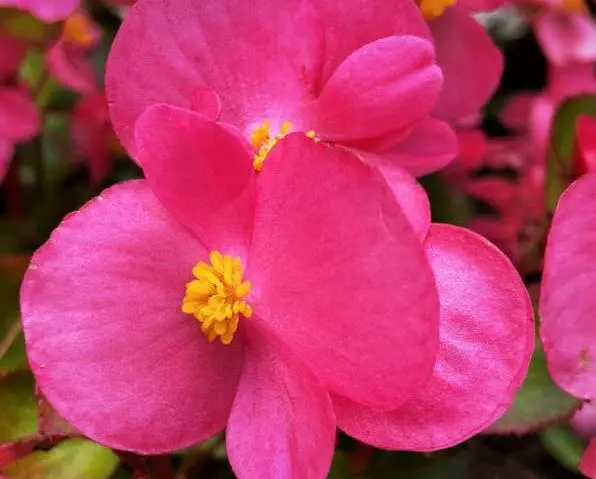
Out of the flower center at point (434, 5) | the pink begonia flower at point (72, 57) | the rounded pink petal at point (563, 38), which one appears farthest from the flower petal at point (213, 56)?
the rounded pink petal at point (563, 38)

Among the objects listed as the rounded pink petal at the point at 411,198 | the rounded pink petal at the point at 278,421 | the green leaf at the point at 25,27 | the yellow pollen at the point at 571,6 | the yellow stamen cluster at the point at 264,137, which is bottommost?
the yellow pollen at the point at 571,6

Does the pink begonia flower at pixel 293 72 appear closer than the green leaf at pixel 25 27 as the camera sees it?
Yes

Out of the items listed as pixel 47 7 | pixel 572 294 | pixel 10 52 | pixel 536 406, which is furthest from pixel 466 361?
pixel 10 52

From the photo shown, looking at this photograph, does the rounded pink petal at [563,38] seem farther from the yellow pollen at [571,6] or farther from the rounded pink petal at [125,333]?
the rounded pink petal at [125,333]

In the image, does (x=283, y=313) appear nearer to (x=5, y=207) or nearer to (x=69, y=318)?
(x=69, y=318)

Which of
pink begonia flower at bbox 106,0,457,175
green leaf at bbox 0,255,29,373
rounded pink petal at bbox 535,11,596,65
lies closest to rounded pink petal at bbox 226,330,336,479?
pink begonia flower at bbox 106,0,457,175

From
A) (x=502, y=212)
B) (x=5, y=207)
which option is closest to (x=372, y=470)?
(x=502, y=212)

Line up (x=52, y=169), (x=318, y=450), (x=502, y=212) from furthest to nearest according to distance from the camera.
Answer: (x=52, y=169)
(x=502, y=212)
(x=318, y=450)
